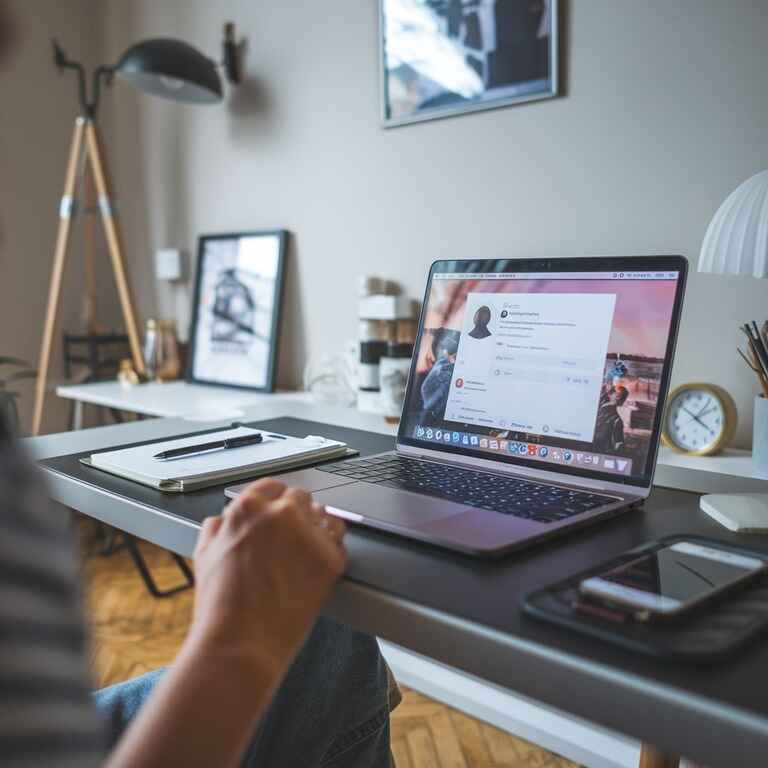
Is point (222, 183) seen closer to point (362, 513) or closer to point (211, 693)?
point (362, 513)

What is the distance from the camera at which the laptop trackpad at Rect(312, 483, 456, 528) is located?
0.68 m

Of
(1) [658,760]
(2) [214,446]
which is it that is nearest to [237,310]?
(2) [214,446]

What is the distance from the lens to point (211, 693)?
1.45 ft

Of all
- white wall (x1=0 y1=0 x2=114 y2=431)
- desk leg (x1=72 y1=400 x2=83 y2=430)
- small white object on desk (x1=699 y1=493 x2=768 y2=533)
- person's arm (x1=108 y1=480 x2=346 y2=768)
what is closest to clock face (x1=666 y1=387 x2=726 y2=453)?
small white object on desk (x1=699 y1=493 x2=768 y2=533)

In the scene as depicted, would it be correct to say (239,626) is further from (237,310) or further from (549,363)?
(237,310)

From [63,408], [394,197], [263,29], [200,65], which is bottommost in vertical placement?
[63,408]

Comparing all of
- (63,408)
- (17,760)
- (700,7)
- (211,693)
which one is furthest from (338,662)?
(63,408)

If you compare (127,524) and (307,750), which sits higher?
(127,524)

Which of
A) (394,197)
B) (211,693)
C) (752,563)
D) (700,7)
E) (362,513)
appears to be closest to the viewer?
(211,693)

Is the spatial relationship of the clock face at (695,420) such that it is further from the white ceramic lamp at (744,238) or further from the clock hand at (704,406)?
the white ceramic lamp at (744,238)

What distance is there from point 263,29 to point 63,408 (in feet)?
4.54

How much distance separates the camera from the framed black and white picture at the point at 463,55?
1424mm

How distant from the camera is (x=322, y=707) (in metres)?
0.84

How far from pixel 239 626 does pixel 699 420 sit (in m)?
0.92
